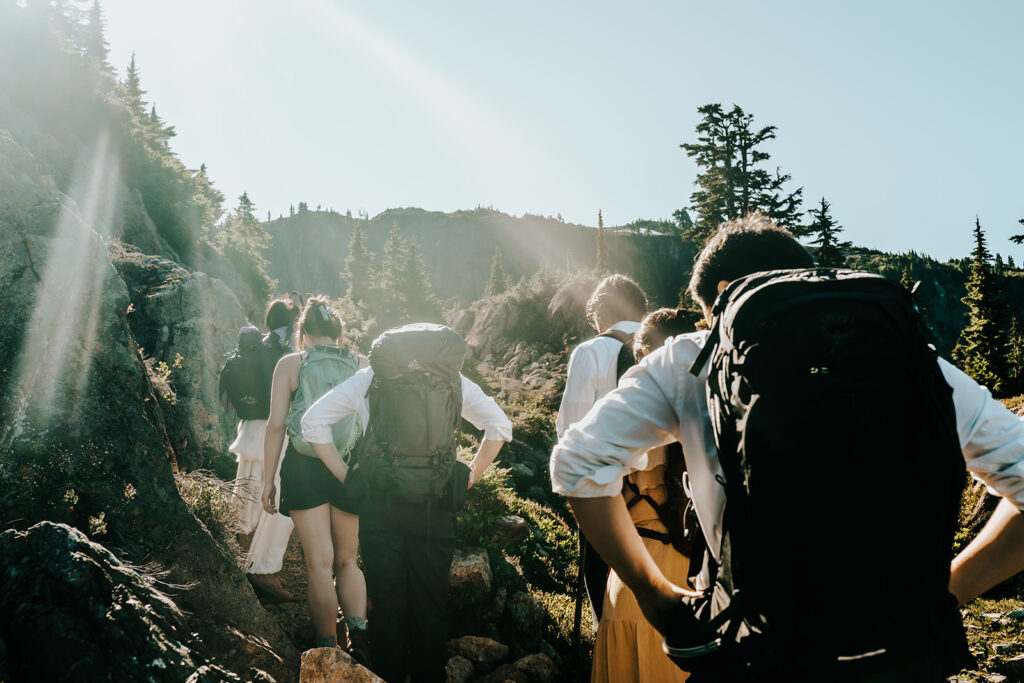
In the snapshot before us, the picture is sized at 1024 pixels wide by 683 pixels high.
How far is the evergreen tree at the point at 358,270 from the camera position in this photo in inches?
1993

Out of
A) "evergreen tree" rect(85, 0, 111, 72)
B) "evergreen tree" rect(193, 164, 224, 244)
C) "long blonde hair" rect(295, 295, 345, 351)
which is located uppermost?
"evergreen tree" rect(85, 0, 111, 72)

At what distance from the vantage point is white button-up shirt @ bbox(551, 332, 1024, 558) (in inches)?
54.3

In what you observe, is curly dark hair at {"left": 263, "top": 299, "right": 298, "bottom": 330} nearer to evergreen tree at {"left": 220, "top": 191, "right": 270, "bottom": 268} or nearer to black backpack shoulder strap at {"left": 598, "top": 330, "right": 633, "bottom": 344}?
black backpack shoulder strap at {"left": 598, "top": 330, "right": 633, "bottom": 344}

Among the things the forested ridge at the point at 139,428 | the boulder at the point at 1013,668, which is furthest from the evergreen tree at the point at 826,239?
the boulder at the point at 1013,668

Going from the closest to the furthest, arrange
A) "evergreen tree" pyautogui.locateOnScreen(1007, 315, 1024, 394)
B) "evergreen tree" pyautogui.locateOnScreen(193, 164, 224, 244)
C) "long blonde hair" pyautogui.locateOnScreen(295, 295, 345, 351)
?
"long blonde hair" pyautogui.locateOnScreen(295, 295, 345, 351), "evergreen tree" pyautogui.locateOnScreen(1007, 315, 1024, 394), "evergreen tree" pyautogui.locateOnScreen(193, 164, 224, 244)

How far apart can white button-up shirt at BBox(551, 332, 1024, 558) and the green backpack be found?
2.46 meters

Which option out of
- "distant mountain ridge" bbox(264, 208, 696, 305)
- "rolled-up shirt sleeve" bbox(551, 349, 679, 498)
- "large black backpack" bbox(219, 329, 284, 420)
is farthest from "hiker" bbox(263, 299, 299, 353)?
"distant mountain ridge" bbox(264, 208, 696, 305)

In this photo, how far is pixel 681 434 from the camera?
1.52 meters

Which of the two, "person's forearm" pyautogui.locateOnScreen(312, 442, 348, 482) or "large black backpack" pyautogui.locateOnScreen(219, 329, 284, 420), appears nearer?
"person's forearm" pyautogui.locateOnScreen(312, 442, 348, 482)

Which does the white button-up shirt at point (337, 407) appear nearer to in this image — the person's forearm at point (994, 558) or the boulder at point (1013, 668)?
the person's forearm at point (994, 558)

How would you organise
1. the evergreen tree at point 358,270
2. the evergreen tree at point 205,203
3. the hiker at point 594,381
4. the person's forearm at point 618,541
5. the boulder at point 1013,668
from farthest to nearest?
the evergreen tree at point 358,270 → the evergreen tree at point 205,203 → the boulder at point 1013,668 → the hiker at point 594,381 → the person's forearm at point 618,541

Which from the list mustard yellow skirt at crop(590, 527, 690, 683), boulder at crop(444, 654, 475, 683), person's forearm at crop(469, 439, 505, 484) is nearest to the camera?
mustard yellow skirt at crop(590, 527, 690, 683)

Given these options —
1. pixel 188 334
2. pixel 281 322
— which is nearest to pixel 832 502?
pixel 281 322

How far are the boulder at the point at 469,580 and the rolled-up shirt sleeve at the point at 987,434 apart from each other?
4.43 meters
